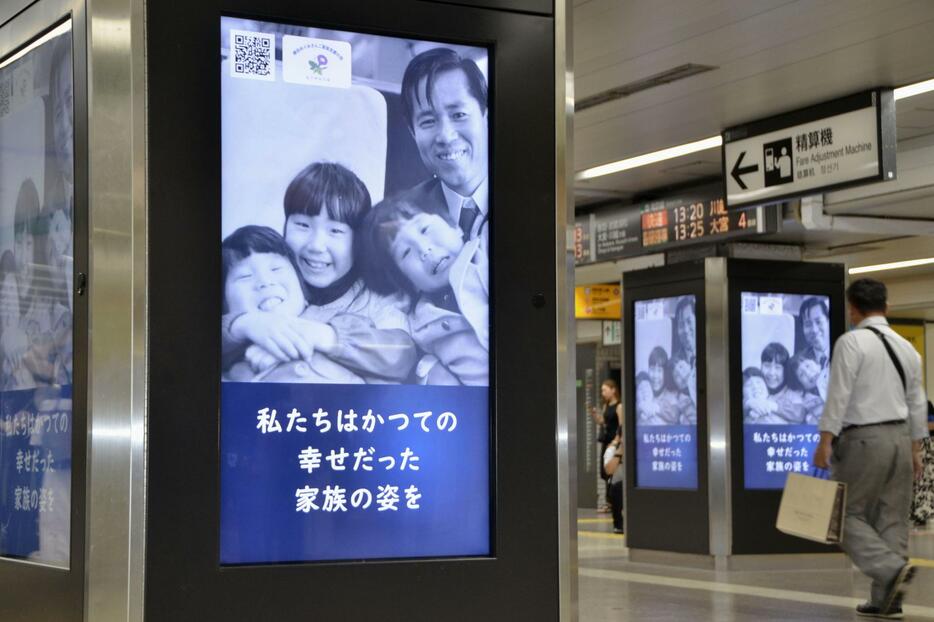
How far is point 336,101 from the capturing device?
3377 mm

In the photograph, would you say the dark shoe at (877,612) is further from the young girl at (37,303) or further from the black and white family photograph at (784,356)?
the young girl at (37,303)

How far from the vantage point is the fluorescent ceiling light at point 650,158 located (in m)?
10.9

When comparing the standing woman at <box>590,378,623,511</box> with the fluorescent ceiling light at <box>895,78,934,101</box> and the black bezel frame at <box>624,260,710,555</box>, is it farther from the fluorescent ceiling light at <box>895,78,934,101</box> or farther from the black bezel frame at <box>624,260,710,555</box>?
the fluorescent ceiling light at <box>895,78,934,101</box>

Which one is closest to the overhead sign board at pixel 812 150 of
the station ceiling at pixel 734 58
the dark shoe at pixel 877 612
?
the station ceiling at pixel 734 58

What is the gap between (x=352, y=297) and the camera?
11.0 feet

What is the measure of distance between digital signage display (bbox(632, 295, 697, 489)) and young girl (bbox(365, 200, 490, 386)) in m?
8.32

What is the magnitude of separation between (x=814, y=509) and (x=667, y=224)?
18.6ft

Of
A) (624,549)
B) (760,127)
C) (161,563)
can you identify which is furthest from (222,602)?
(624,549)

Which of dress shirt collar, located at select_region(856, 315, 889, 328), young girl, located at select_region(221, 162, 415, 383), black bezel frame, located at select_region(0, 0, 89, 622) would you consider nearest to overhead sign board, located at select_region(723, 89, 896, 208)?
dress shirt collar, located at select_region(856, 315, 889, 328)

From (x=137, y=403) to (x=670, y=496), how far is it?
9.17m

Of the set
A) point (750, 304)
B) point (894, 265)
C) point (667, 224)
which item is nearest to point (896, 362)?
point (750, 304)

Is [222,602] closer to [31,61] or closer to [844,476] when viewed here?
[31,61]

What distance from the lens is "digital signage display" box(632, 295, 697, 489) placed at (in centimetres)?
1162

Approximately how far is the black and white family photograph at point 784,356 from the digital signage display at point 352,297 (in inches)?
329
